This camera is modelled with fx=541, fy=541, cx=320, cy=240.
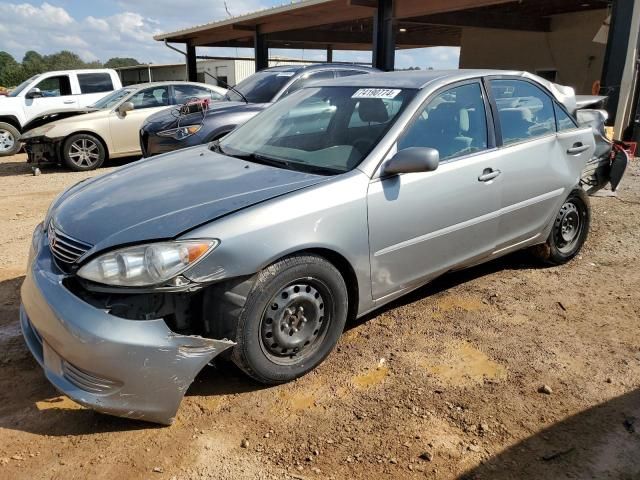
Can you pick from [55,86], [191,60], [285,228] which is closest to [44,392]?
[285,228]

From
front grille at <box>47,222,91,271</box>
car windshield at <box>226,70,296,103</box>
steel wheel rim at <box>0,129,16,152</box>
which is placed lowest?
steel wheel rim at <box>0,129,16,152</box>

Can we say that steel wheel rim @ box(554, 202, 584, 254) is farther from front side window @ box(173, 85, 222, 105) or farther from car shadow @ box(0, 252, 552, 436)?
front side window @ box(173, 85, 222, 105)

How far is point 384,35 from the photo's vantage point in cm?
1366

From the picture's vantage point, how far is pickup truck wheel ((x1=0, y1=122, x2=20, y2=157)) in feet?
40.1

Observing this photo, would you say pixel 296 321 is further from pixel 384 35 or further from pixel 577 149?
pixel 384 35

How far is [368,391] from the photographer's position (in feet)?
9.77

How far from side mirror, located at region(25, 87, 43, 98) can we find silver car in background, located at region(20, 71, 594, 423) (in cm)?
1039

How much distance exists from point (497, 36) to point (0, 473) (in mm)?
18019

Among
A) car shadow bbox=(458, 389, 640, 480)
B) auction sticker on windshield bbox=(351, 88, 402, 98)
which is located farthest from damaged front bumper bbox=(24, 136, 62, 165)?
car shadow bbox=(458, 389, 640, 480)

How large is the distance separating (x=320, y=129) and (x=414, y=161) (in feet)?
3.01

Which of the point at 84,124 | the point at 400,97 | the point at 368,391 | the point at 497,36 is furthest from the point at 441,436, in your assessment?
the point at 497,36

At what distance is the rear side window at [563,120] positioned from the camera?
177 inches

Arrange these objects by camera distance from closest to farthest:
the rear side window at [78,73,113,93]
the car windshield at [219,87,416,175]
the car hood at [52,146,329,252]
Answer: the car hood at [52,146,329,252], the car windshield at [219,87,416,175], the rear side window at [78,73,113,93]

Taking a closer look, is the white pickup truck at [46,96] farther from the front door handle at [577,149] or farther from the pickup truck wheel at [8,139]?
the front door handle at [577,149]
